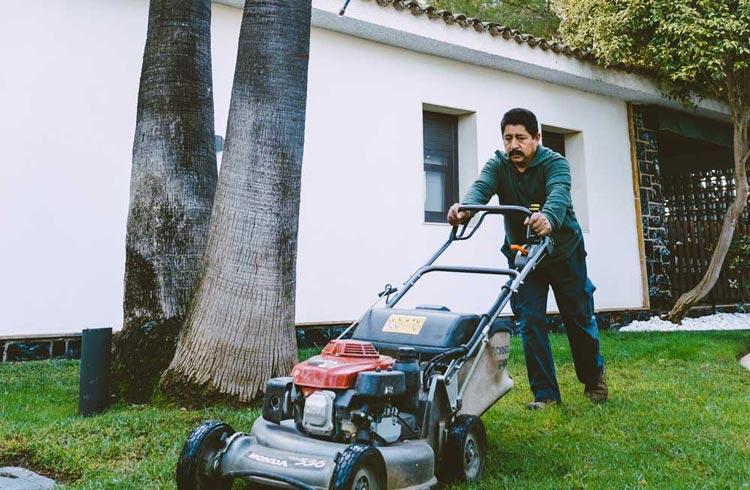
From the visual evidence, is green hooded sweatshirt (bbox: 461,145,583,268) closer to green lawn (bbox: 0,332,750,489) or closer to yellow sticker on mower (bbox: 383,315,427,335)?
green lawn (bbox: 0,332,750,489)

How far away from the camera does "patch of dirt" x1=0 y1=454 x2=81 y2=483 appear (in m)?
2.75

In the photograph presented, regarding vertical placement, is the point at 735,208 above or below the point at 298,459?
above

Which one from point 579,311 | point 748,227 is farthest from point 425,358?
point 748,227

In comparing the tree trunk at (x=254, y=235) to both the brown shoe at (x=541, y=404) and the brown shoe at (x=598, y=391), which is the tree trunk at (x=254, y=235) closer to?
the brown shoe at (x=541, y=404)

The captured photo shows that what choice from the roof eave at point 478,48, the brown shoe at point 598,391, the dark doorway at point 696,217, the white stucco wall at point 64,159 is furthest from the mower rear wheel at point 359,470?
the dark doorway at point 696,217

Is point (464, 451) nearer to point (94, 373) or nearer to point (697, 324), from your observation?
point (94, 373)

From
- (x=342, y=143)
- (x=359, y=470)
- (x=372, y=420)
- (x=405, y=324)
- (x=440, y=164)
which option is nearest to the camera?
(x=359, y=470)

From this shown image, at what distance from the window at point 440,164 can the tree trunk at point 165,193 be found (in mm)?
4262

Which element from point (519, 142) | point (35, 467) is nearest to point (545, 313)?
point (519, 142)

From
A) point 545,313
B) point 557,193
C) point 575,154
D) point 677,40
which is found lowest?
point 545,313

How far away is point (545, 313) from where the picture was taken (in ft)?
12.7

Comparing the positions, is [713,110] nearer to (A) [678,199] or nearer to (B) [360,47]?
(A) [678,199]

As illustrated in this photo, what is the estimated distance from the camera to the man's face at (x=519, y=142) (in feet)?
12.0

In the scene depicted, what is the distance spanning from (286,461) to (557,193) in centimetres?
210
